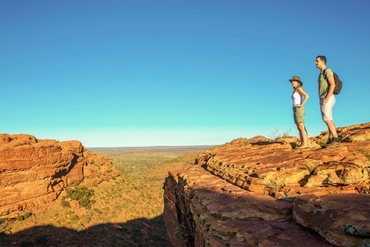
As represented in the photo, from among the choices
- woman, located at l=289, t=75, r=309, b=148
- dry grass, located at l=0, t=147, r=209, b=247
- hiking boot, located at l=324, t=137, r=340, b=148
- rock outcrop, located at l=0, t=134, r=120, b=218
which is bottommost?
dry grass, located at l=0, t=147, r=209, b=247

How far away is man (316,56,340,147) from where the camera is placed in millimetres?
7250

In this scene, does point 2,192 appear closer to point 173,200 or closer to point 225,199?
point 173,200

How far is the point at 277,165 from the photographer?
23.7 feet

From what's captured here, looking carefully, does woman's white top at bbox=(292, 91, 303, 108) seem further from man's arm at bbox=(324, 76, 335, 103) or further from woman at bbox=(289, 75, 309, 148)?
man's arm at bbox=(324, 76, 335, 103)

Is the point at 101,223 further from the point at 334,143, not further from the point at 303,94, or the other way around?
the point at 334,143

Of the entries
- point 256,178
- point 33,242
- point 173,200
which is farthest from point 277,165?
point 33,242

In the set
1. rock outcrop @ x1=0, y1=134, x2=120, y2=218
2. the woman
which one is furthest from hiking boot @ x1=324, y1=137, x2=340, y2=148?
rock outcrop @ x1=0, y1=134, x2=120, y2=218

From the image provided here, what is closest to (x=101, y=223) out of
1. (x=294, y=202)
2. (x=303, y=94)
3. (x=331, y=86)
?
(x=303, y=94)

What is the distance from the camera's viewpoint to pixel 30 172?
76.2ft

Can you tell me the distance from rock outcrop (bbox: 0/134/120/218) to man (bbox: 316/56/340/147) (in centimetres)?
Result: 2522

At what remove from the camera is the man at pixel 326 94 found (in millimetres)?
7250

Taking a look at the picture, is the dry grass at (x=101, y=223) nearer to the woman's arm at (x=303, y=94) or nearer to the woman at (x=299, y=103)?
the woman at (x=299, y=103)

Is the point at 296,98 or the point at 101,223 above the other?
the point at 296,98

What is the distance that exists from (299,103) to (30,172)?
25040 mm
